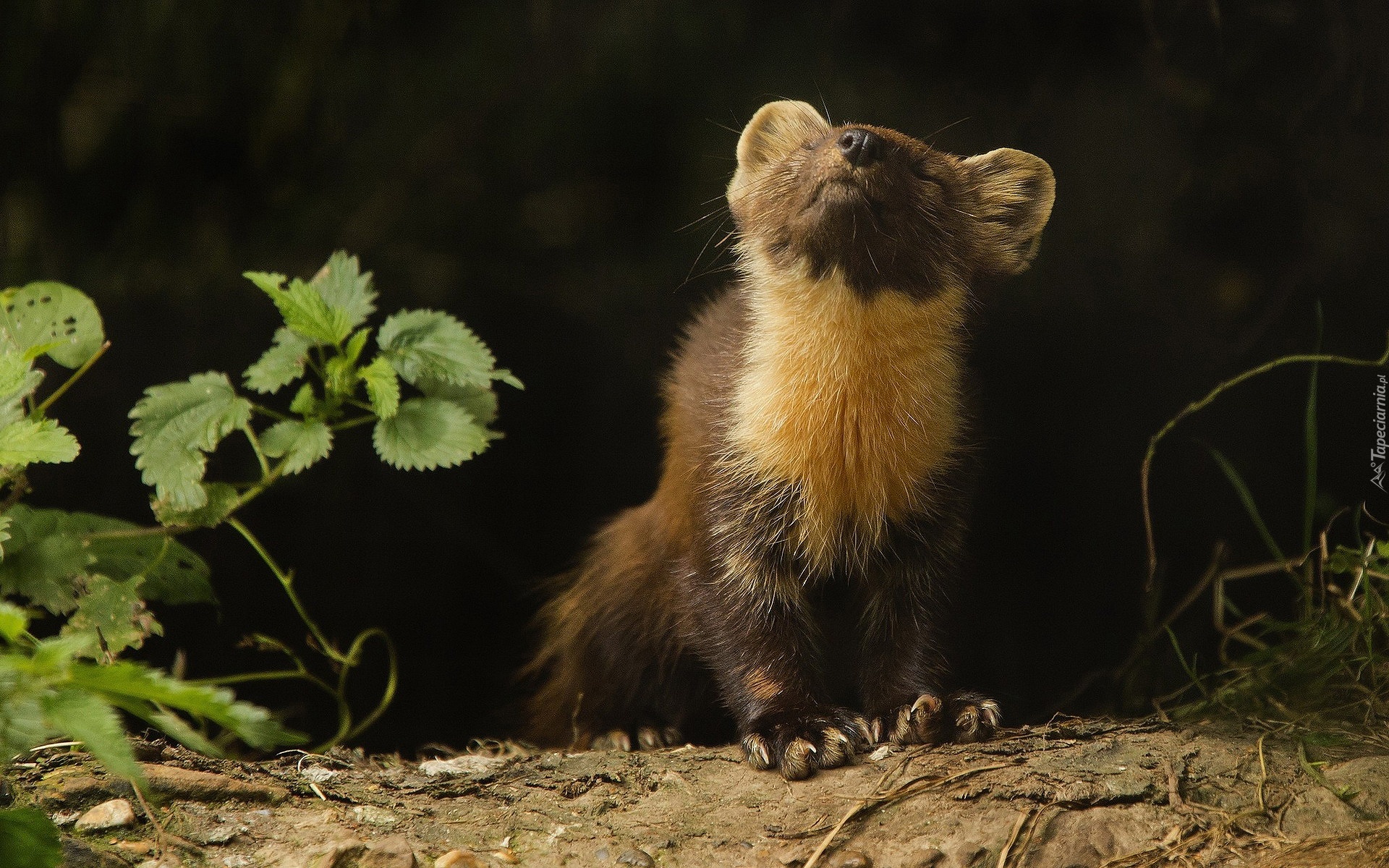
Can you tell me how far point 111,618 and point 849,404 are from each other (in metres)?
2.37

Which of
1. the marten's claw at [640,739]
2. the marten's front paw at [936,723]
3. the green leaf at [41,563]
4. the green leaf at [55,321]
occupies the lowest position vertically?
the marten's claw at [640,739]

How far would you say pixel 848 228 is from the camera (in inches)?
138

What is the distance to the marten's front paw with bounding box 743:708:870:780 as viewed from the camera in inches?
133

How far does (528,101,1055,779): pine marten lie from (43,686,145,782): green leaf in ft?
6.29

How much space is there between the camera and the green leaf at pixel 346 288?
386 centimetres

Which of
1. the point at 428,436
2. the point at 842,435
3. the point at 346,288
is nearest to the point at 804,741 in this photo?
the point at 842,435

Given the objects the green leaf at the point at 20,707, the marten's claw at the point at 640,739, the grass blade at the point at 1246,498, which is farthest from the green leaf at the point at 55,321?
the grass blade at the point at 1246,498

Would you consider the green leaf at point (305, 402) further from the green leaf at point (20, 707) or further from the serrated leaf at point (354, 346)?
the green leaf at point (20, 707)

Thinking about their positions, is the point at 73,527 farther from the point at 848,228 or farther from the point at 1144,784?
the point at 1144,784

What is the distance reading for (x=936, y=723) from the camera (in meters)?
3.56

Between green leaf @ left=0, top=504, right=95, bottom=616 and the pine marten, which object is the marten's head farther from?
green leaf @ left=0, top=504, right=95, bottom=616

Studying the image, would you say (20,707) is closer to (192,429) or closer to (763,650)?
(192,429)

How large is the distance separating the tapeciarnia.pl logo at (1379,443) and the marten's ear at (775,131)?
241 centimetres

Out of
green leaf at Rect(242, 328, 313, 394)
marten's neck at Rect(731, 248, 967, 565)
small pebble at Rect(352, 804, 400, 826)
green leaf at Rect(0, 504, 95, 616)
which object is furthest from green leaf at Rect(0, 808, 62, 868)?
marten's neck at Rect(731, 248, 967, 565)
